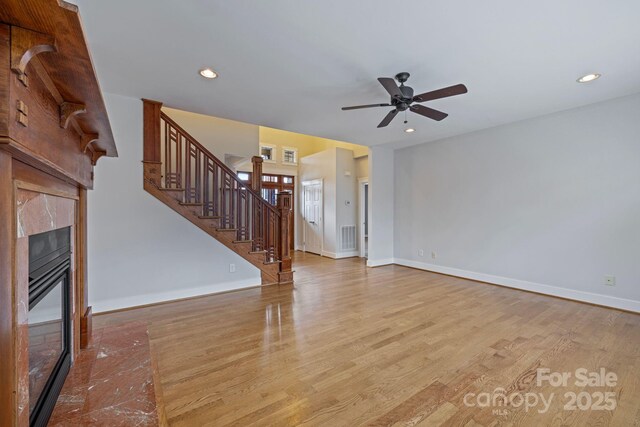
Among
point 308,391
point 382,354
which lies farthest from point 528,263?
point 308,391

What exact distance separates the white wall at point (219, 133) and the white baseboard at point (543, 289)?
14.8 feet

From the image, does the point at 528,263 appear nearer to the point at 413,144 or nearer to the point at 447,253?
the point at 447,253

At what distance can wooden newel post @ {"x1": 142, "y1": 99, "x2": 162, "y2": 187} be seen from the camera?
11.6ft

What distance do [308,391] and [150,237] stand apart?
2.93 metres

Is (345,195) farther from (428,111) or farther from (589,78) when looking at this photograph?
(589,78)

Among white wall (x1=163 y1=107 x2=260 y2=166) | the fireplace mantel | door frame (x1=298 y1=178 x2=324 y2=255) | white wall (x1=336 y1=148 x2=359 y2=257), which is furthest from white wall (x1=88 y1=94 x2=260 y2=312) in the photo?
door frame (x1=298 y1=178 x2=324 y2=255)

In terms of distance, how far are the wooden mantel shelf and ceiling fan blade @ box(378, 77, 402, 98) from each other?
216cm

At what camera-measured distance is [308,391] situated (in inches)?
73.9

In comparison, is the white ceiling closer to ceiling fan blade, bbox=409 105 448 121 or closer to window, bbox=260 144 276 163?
ceiling fan blade, bbox=409 105 448 121

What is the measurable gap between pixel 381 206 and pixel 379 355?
4.21 metres

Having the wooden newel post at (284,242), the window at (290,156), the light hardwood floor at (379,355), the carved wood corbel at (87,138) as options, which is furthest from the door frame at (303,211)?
the carved wood corbel at (87,138)

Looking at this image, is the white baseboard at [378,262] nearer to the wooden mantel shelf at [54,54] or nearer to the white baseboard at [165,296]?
the white baseboard at [165,296]

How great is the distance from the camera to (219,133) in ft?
17.9

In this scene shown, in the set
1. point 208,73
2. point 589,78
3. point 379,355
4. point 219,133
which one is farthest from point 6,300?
point 219,133
